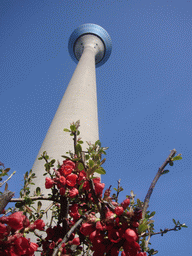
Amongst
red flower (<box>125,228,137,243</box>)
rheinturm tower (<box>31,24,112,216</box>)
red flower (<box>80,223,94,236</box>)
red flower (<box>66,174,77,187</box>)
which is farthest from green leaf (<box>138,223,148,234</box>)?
rheinturm tower (<box>31,24,112,216</box>)

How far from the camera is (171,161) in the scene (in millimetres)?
1193

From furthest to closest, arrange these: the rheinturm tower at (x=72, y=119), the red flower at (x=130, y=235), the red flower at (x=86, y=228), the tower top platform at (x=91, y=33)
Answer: the tower top platform at (x=91, y=33) → the rheinturm tower at (x=72, y=119) → the red flower at (x=86, y=228) → the red flower at (x=130, y=235)

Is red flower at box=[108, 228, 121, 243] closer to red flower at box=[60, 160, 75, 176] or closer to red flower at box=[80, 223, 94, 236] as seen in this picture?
red flower at box=[80, 223, 94, 236]

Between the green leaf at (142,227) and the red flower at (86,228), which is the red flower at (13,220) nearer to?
the red flower at (86,228)

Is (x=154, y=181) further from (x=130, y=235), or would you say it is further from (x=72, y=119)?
(x=72, y=119)

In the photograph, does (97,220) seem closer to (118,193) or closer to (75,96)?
(118,193)

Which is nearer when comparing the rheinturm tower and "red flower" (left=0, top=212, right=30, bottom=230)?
"red flower" (left=0, top=212, right=30, bottom=230)

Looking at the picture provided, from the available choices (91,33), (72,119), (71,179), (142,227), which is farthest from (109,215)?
(91,33)

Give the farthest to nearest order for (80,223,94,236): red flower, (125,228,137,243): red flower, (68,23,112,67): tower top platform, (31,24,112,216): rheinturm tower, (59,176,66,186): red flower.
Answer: (68,23,112,67): tower top platform < (31,24,112,216): rheinturm tower < (59,176,66,186): red flower < (80,223,94,236): red flower < (125,228,137,243): red flower

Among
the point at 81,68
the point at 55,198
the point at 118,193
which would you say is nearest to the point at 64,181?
the point at 55,198

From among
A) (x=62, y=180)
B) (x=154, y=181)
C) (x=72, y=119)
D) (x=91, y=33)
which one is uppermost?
(x=91, y=33)

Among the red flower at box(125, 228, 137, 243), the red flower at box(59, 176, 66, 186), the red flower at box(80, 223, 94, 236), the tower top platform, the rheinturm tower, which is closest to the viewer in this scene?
the red flower at box(125, 228, 137, 243)

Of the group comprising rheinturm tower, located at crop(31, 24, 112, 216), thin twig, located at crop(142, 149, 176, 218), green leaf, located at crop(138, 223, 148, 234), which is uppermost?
rheinturm tower, located at crop(31, 24, 112, 216)

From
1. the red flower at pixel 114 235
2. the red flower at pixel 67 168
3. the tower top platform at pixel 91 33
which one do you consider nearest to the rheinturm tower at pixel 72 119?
the red flower at pixel 67 168
